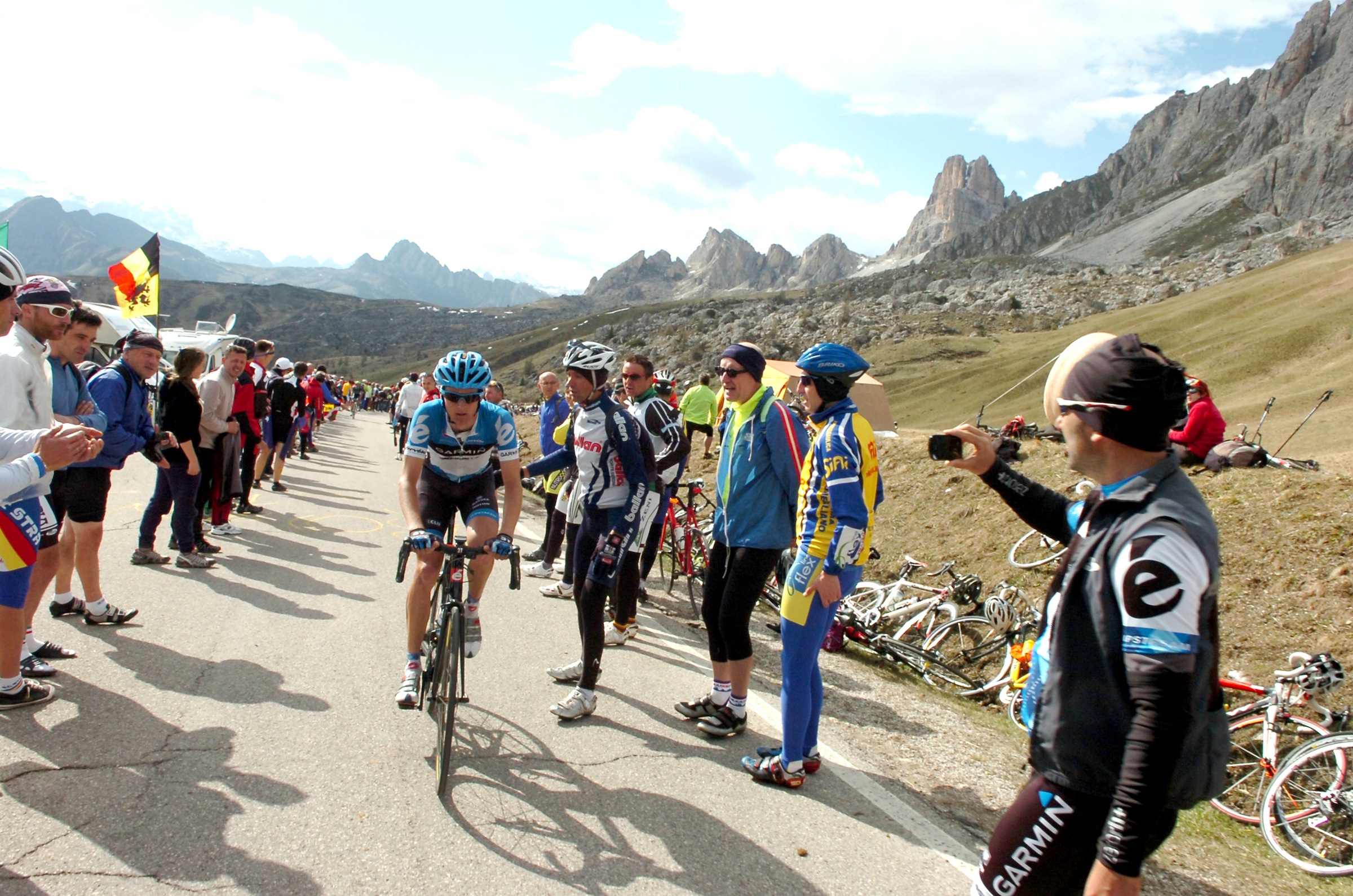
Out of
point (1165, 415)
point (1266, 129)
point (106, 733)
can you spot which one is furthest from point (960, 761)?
point (1266, 129)

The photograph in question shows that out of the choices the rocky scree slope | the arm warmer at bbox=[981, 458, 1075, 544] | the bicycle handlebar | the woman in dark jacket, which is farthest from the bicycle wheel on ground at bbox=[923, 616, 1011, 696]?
the rocky scree slope

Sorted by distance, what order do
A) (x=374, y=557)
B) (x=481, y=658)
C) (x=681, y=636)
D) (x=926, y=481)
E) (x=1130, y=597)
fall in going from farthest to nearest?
(x=926, y=481) → (x=374, y=557) → (x=681, y=636) → (x=481, y=658) → (x=1130, y=597)

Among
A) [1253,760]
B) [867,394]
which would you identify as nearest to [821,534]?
[1253,760]

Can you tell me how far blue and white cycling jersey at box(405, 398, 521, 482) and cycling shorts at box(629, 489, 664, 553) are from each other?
3.01 feet

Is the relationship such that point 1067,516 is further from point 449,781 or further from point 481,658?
point 481,658

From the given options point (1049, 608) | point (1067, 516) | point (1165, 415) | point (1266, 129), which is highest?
point (1266, 129)

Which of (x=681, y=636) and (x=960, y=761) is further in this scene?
(x=681, y=636)

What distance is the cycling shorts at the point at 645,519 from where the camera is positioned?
525 centimetres

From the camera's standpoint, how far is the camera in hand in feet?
9.15

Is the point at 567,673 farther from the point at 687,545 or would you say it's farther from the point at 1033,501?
the point at 1033,501

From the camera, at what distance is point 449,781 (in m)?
4.02

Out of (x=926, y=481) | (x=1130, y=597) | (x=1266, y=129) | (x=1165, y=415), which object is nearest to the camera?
(x=1130, y=597)

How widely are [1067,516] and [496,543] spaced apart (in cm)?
287

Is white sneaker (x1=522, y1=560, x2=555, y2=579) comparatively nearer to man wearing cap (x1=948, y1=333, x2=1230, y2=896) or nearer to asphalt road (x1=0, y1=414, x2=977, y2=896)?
asphalt road (x1=0, y1=414, x2=977, y2=896)
